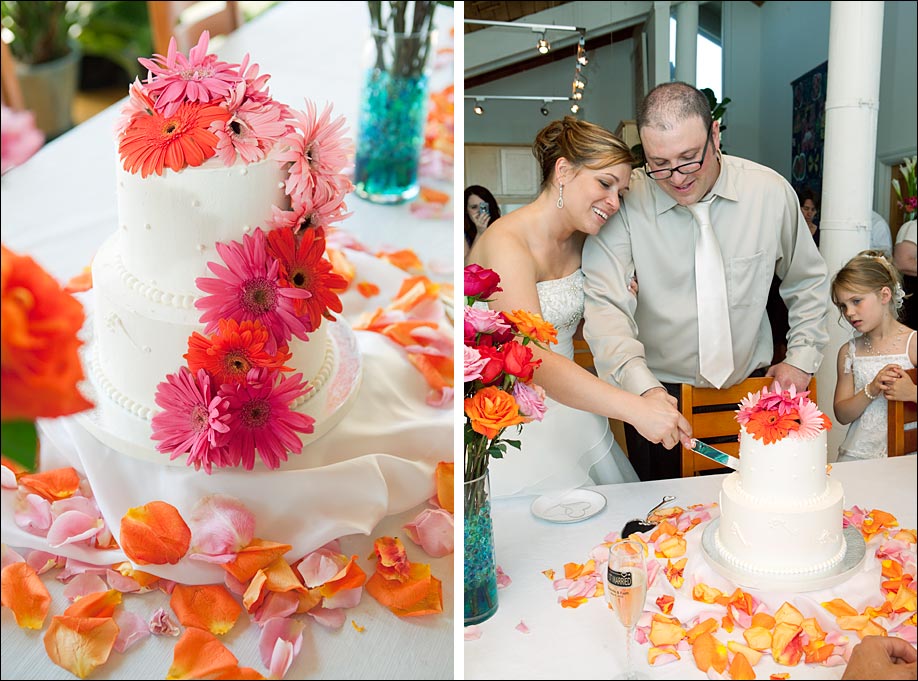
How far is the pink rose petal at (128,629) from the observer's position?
0.80 metres

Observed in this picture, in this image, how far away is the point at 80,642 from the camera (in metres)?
0.77

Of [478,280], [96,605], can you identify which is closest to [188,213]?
[478,280]

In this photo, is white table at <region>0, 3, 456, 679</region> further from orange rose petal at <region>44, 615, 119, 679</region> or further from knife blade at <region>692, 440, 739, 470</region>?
knife blade at <region>692, 440, 739, 470</region>

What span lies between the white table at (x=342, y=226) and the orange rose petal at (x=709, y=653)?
9.9 inches

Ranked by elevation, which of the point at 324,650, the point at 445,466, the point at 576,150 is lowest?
the point at 324,650

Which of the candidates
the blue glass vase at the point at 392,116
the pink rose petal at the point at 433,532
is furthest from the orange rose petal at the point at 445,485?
the blue glass vase at the point at 392,116

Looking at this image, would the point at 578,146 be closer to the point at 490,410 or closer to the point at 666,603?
the point at 490,410

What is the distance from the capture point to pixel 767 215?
3.14ft

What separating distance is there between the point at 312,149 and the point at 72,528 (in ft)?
1.65

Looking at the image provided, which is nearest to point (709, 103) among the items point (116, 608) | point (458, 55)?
point (458, 55)

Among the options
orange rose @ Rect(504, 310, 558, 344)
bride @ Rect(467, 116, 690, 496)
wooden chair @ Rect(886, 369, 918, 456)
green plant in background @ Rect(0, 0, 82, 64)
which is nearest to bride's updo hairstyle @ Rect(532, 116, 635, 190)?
bride @ Rect(467, 116, 690, 496)

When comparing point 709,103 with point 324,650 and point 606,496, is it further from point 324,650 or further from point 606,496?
point 324,650

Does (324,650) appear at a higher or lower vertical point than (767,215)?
lower

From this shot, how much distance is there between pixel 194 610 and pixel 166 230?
400 millimetres
